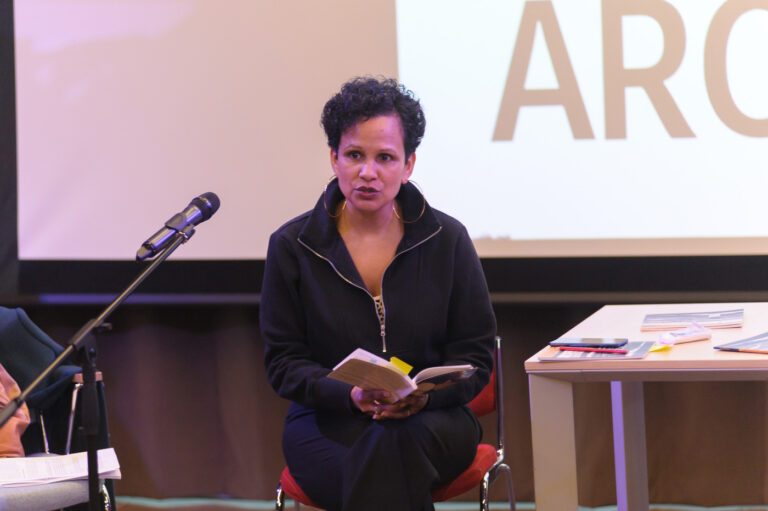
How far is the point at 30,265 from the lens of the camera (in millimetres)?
3385

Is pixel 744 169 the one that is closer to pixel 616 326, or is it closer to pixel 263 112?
pixel 616 326

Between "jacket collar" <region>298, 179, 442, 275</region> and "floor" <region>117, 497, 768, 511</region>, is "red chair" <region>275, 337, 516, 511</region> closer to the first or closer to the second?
"jacket collar" <region>298, 179, 442, 275</region>

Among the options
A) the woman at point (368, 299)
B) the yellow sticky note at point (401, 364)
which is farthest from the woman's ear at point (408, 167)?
the yellow sticky note at point (401, 364)

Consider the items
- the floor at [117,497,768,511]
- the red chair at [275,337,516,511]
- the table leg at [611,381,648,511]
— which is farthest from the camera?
the floor at [117,497,768,511]

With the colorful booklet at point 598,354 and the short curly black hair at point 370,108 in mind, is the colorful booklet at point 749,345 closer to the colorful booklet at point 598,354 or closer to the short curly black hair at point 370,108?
the colorful booklet at point 598,354

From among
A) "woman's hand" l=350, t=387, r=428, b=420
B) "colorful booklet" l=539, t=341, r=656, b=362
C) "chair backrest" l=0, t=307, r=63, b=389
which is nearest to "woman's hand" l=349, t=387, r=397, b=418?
"woman's hand" l=350, t=387, r=428, b=420

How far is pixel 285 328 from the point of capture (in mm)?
2121

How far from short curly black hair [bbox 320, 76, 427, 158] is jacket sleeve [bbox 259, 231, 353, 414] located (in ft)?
1.01

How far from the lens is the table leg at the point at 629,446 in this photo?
8.20ft

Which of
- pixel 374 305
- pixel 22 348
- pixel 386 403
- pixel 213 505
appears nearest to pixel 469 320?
pixel 374 305

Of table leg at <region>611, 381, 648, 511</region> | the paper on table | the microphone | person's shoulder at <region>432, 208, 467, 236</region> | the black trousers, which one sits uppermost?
the microphone

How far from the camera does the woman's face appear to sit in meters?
2.06

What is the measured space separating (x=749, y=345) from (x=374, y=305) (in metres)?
0.85

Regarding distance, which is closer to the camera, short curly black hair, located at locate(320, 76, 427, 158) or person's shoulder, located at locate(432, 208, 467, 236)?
short curly black hair, located at locate(320, 76, 427, 158)
